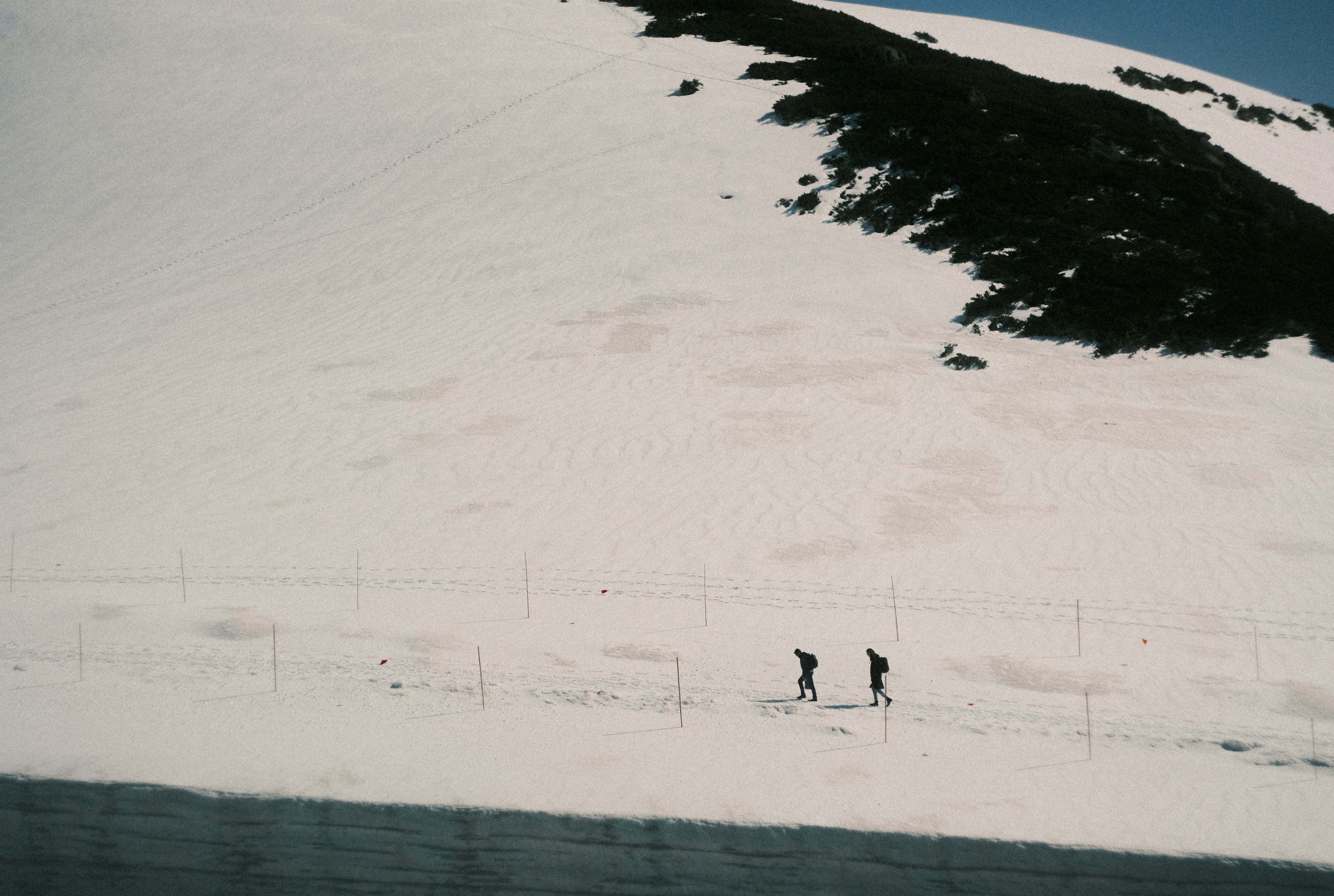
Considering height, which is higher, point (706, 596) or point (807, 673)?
point (706, 596)

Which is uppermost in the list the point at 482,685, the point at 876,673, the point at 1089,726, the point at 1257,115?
the point at 1257,115

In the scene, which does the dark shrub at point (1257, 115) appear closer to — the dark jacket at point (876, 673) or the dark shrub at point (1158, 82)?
the dark shrub at point (1158, 82)

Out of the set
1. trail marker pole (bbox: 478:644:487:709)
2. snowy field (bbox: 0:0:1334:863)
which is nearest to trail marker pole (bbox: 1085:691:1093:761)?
snowy field (bbox: 0:0:1334:863)

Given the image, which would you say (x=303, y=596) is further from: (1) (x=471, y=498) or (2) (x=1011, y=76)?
(2) (x=1011, y=76)

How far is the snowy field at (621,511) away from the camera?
34.7 feet

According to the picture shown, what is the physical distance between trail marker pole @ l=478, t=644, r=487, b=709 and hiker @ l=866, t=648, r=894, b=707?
479cm

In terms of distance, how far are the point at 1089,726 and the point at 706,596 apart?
582 cm

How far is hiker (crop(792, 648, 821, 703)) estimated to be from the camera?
37.2 ft

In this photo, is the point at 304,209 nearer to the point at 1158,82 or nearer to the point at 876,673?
the point at 876,673

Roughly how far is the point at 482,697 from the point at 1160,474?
1472 centimetres

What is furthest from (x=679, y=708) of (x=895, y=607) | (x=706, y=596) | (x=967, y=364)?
(x=967, y=364)

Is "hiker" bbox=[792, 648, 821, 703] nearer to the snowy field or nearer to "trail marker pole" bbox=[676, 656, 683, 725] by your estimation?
the snowy field

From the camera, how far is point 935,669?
41.0 ft

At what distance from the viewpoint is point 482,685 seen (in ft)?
38.5
